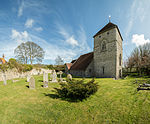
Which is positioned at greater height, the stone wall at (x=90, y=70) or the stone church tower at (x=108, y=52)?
the stone church tower at (x=108, y=52)

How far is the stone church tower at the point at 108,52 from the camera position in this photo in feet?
45.1

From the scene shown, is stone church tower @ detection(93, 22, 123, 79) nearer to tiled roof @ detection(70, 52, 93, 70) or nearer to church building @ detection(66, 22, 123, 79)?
church building @ detection(66, 22, 123, 79)

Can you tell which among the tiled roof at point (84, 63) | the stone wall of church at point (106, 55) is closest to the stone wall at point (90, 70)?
the tiled roof at point (84, 63)

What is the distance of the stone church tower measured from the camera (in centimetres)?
1375

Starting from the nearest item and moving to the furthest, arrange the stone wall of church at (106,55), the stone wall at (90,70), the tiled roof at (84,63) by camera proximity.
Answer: the stone wall of church at (106,55) < the stone wall at (90,70) < the tiled roof at (84,63)

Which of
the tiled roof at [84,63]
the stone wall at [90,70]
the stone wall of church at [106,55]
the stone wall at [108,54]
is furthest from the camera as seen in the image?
the tiled roof at [84,63]

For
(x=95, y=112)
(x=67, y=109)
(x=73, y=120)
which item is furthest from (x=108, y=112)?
(x=67, y=109)

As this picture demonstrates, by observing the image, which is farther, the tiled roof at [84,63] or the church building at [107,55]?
the tiled roof at [84,63]

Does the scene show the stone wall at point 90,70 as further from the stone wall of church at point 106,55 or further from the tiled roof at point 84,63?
the stone wall of church at point 106,55

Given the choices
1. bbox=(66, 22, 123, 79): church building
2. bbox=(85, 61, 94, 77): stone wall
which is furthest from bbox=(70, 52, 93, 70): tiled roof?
bbox=(66, 22, 123, 79): church building

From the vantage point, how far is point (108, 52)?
14.7m

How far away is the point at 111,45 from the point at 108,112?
45.0 feet

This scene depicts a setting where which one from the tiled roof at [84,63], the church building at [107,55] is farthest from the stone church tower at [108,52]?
the tiled roof at [84,63]

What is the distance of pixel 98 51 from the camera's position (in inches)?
649
